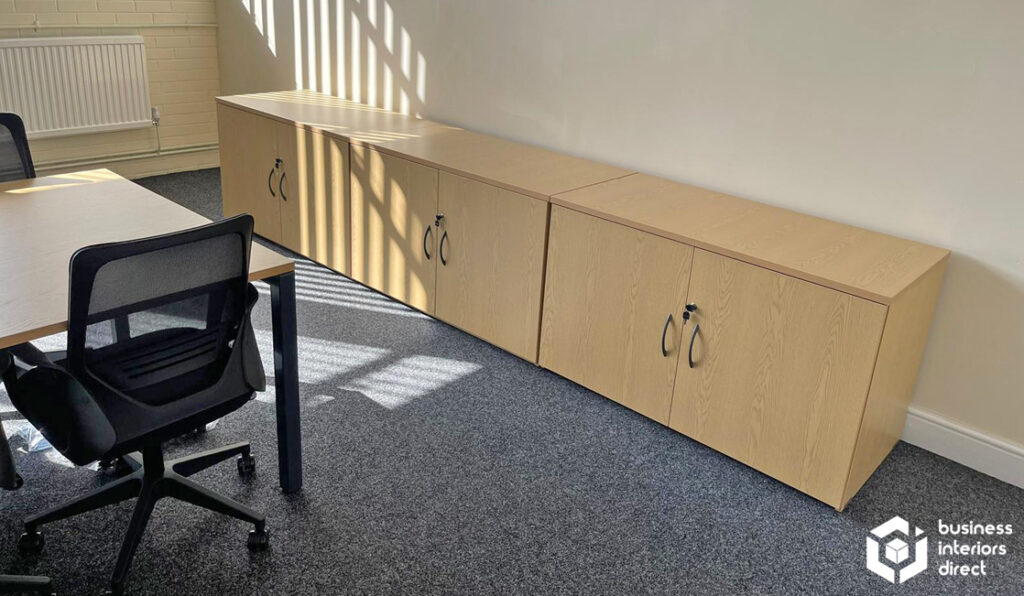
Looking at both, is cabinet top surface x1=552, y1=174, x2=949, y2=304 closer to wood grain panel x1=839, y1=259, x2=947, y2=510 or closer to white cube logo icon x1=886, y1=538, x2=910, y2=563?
wood grain panel x1=839, y1=259, x2=947, y2=510

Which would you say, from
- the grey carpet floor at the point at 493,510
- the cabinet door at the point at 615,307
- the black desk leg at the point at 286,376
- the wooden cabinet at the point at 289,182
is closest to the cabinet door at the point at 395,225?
the wooden cabinet at the point at 289,182

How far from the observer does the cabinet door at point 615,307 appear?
279 cm

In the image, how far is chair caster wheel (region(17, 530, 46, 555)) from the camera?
219 centimetres

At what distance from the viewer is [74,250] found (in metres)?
2.32

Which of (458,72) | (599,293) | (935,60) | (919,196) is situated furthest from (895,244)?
(458,72)

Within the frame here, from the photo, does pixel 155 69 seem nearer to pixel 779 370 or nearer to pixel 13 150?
pixel 13 150

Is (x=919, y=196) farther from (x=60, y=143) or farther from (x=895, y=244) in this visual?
(x=60, y=143)

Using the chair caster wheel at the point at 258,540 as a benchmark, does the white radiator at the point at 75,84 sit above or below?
above

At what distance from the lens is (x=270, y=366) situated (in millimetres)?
3258

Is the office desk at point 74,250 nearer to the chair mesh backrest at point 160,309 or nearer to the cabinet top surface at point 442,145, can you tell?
the chair mesh backrest at point 160,309

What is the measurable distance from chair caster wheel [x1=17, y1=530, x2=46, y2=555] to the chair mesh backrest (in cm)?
58

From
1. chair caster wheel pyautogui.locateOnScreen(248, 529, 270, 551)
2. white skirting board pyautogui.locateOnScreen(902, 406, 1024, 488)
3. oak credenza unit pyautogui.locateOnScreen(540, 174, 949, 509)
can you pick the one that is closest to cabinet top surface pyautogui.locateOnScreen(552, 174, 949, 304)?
oak credenza unit pyautogui.locateOnScreen(540, 174, 949, 509)

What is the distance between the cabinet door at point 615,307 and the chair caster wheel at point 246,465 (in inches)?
47.8

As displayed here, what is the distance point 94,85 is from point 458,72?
249cm
